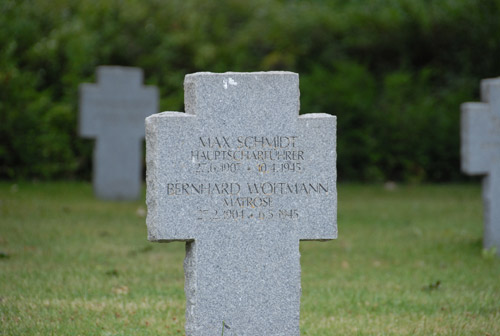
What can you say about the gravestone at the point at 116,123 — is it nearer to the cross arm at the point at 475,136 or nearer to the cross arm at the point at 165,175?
the cross arm at the point at 475,136

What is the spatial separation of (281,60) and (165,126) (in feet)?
38.8

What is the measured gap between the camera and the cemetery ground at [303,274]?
5680 millimetres

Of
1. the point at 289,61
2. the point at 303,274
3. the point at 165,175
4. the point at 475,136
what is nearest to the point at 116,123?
the point at 289,61

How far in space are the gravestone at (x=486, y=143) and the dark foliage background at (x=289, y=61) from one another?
23.4 feet

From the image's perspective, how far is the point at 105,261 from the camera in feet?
25.4

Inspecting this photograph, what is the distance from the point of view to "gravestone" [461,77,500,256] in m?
8.01

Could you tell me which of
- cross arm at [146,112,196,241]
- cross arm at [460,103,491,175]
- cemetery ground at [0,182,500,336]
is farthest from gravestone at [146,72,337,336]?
cross arm at [460,103,491,175]

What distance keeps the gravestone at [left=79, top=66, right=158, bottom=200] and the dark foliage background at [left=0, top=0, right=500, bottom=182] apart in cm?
168

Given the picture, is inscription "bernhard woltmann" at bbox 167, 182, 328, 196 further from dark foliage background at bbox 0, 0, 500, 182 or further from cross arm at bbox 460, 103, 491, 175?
dark foliage background at bbox 0, 0, 500, 182

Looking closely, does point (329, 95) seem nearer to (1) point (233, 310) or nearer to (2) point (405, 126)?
(2) point (405, 126)

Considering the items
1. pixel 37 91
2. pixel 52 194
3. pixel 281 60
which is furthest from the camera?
pixel 281 60

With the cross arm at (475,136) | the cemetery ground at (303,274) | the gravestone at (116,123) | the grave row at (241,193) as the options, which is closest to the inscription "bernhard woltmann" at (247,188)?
the grave row at (241,193)

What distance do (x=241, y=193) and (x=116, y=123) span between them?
8.27 metres

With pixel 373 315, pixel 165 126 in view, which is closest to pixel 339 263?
pixel 373 315
